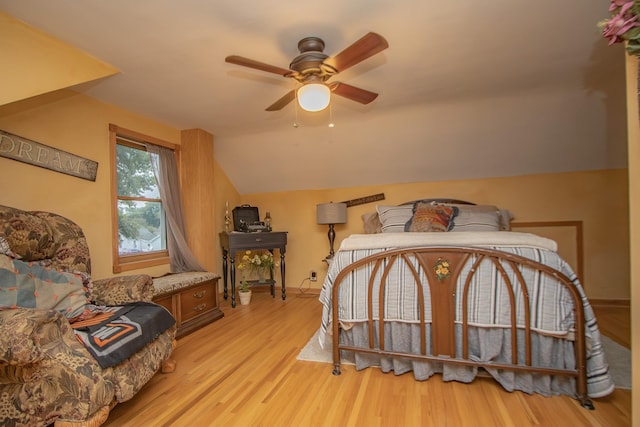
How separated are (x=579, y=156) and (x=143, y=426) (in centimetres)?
450

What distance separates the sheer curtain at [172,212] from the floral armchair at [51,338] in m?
1.28

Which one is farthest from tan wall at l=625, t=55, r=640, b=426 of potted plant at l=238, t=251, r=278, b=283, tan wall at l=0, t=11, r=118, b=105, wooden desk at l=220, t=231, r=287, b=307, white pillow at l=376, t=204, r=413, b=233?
potted plant at l=238, t=251, r=278, b=283

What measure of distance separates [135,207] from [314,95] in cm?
243

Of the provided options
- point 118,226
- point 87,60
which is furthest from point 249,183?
point 87,60

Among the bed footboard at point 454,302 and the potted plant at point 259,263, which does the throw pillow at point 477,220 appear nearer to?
the bed footboard at point 454,302

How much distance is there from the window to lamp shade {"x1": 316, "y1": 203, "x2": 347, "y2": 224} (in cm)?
187

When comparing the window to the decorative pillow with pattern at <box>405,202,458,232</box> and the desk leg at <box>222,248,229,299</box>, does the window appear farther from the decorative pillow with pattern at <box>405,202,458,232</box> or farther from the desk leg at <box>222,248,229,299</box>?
the decorative pillow with pattern at <box>405,202,458,232</box>

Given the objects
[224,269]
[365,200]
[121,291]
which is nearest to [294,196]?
[365,200]

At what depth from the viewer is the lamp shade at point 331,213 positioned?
3783 millimetres

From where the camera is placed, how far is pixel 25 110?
2.13 metres

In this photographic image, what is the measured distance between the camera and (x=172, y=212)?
330 cm

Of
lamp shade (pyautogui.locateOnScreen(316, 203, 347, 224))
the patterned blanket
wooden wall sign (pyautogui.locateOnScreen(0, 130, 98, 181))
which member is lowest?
the patterned blanket

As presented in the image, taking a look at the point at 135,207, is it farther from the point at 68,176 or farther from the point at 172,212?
the point at 68,176

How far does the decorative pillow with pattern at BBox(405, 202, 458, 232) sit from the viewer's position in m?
3.08
